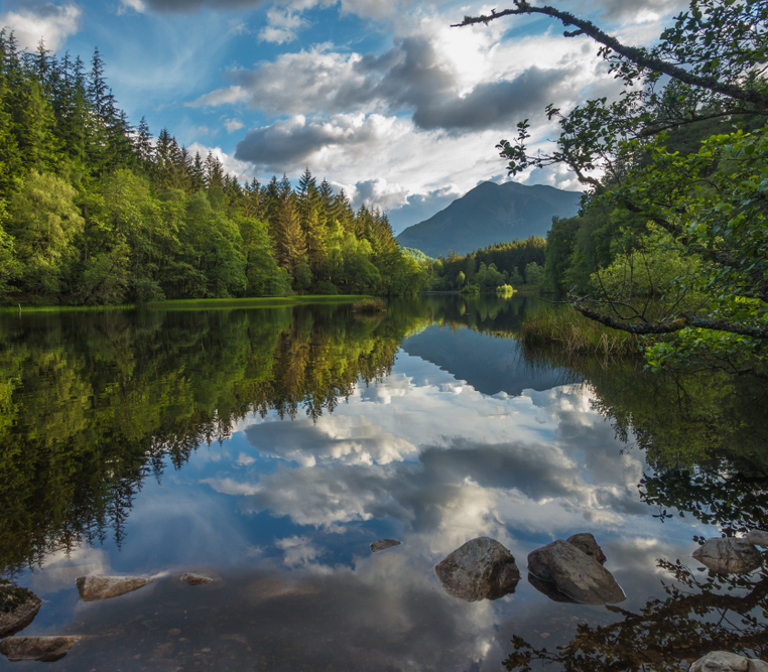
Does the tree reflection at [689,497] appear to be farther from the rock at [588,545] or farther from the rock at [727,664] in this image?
the rock at [588,545]

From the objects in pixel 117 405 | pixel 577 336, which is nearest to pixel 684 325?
pixel 117 405

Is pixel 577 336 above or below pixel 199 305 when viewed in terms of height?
below

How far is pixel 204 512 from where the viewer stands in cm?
584

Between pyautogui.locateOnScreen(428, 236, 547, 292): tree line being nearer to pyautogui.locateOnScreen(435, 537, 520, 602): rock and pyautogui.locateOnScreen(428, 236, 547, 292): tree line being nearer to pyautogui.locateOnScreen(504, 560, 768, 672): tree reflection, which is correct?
pyautogui.locateOnScreen(435, 537, 520, 602): rock

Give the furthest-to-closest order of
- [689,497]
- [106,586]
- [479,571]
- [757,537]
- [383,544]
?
[689,497], [383,544], [757,537], [479,571], [106,586]

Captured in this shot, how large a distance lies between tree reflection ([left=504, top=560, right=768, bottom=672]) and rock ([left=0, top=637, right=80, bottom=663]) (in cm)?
365

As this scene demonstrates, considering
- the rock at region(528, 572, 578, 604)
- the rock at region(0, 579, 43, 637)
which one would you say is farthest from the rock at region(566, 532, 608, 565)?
the rock at region(0, 579, 43, 637)

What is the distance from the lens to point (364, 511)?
588cm

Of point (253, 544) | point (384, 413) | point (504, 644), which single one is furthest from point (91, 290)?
point (504, 644)

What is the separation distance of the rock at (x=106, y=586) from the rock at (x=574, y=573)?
4.21 metres

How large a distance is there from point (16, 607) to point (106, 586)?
2.25ft

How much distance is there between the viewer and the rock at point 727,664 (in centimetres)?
279

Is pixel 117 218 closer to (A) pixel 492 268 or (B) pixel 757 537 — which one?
(B) pixel 757 537

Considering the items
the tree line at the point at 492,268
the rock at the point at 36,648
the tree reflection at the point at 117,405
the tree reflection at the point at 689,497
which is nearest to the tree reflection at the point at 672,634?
the tree reflection at the point at 689,497
